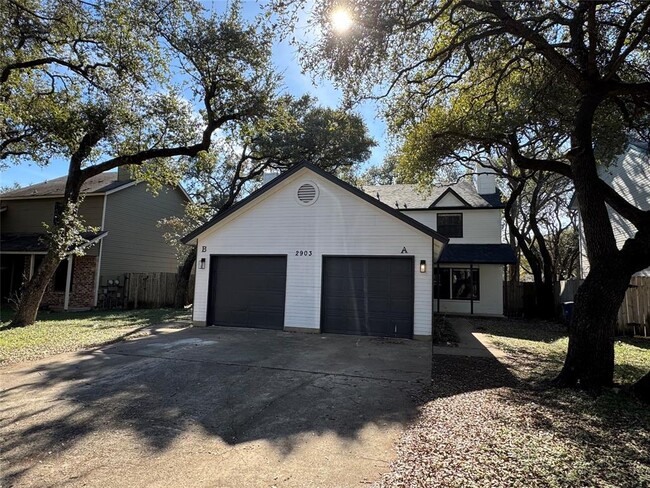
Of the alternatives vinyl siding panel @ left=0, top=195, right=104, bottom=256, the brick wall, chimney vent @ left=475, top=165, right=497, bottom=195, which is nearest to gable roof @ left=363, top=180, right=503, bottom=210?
chimney vent @ left=475, top=165, right=497, bottom=195

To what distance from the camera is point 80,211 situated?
60.2 ft

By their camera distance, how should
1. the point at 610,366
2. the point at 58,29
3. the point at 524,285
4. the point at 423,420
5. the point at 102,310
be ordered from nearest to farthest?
the point at 423,420 → the point at 610,366 → the point at 58,29 → the point at 102,310 → the point at 524,285

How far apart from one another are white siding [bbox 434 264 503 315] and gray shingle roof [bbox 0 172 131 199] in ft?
56.3

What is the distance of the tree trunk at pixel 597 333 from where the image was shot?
596cm

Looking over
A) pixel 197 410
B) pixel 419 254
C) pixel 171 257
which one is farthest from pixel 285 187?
pixel 171 257

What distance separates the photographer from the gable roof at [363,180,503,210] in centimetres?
1908

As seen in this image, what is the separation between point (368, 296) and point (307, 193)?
370 centimetres

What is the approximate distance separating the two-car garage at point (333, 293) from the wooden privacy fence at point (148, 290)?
8473 millimetres

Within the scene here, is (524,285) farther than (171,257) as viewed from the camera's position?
No

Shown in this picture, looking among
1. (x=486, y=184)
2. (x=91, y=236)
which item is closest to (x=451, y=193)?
(x=486, y=184)

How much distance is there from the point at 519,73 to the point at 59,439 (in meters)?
12.9

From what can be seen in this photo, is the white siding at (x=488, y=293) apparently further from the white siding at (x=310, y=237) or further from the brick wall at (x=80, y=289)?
the brick wall at (x=80, y=289)

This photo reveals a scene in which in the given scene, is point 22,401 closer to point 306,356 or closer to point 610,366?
point 306,356

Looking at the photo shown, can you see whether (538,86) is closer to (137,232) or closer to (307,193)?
(307,193)
